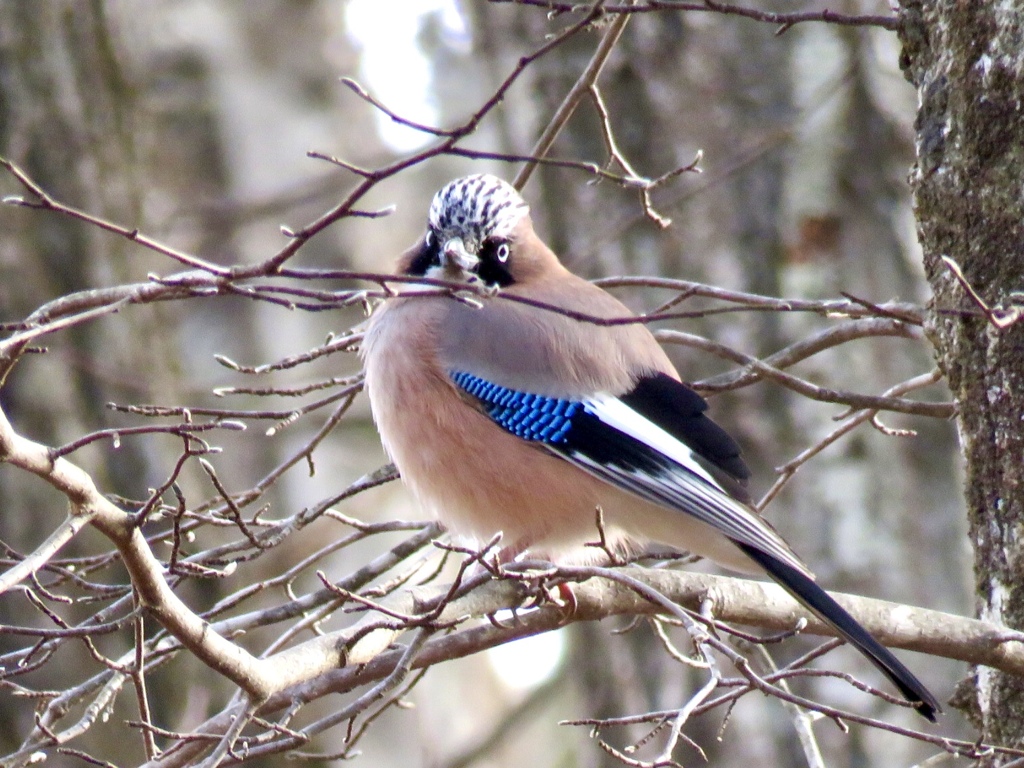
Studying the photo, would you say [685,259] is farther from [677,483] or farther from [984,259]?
[984,259]

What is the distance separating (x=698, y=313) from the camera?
7.93 ft

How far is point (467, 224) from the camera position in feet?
13.6

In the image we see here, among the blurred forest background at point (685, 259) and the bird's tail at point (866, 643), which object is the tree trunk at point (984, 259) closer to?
the bird's tail at point (866, 643)

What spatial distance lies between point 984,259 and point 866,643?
835 millimetres

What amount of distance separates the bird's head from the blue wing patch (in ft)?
1.26

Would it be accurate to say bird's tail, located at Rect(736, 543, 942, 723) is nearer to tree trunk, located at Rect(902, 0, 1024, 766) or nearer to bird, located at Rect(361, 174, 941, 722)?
tree trunk, located at Rect(902, 0, 1024, 766)

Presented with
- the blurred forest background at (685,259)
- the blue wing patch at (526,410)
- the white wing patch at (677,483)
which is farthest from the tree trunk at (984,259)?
the blurred forest background at (685,259)

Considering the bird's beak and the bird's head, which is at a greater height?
the bird's head

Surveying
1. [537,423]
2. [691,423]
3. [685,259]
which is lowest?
[691,423]

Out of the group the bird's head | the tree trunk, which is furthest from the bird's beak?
the tree trunk

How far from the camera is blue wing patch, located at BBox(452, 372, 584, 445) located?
3760 millimetres

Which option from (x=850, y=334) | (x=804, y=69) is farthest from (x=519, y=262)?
(x=804, y=69)

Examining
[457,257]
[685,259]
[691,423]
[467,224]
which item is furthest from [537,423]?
[685,259]

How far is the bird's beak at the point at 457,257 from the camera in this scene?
407cm
